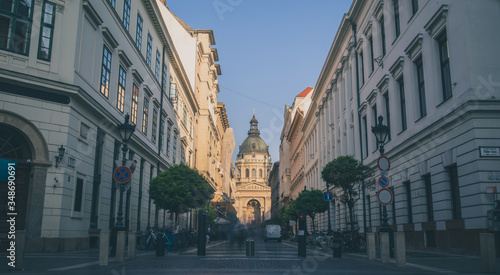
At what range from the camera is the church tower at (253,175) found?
16325cm

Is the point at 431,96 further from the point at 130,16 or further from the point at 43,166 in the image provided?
the point at 130,16

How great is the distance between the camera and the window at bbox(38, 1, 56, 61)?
651 inches

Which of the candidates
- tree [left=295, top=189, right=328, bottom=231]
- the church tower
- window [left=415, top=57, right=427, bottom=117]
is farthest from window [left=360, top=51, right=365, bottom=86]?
the church tower

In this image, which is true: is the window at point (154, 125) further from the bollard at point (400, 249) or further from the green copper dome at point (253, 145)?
the green copper dome at point (253, 145)

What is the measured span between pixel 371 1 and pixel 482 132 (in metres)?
15.2

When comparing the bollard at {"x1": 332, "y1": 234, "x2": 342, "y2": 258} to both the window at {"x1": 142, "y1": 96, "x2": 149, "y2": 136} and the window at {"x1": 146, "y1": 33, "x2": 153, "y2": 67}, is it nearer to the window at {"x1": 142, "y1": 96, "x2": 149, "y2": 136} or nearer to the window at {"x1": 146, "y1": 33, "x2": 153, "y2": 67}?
the window at {"x1": 142, "y1": 96, "x2": 149, "y2": 136}

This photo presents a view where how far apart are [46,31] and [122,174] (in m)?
6.87

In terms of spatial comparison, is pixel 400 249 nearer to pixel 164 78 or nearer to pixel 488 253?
pixel 488 253

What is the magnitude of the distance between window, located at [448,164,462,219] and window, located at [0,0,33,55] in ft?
53.3

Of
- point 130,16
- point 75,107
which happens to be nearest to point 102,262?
point 75,107

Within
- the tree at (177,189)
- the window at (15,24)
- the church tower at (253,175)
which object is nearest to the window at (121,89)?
the tree at (177,189)

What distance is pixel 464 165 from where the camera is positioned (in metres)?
15.6

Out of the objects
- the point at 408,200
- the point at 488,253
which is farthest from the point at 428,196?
the point at 488,253

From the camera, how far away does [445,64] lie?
58.1 ft
